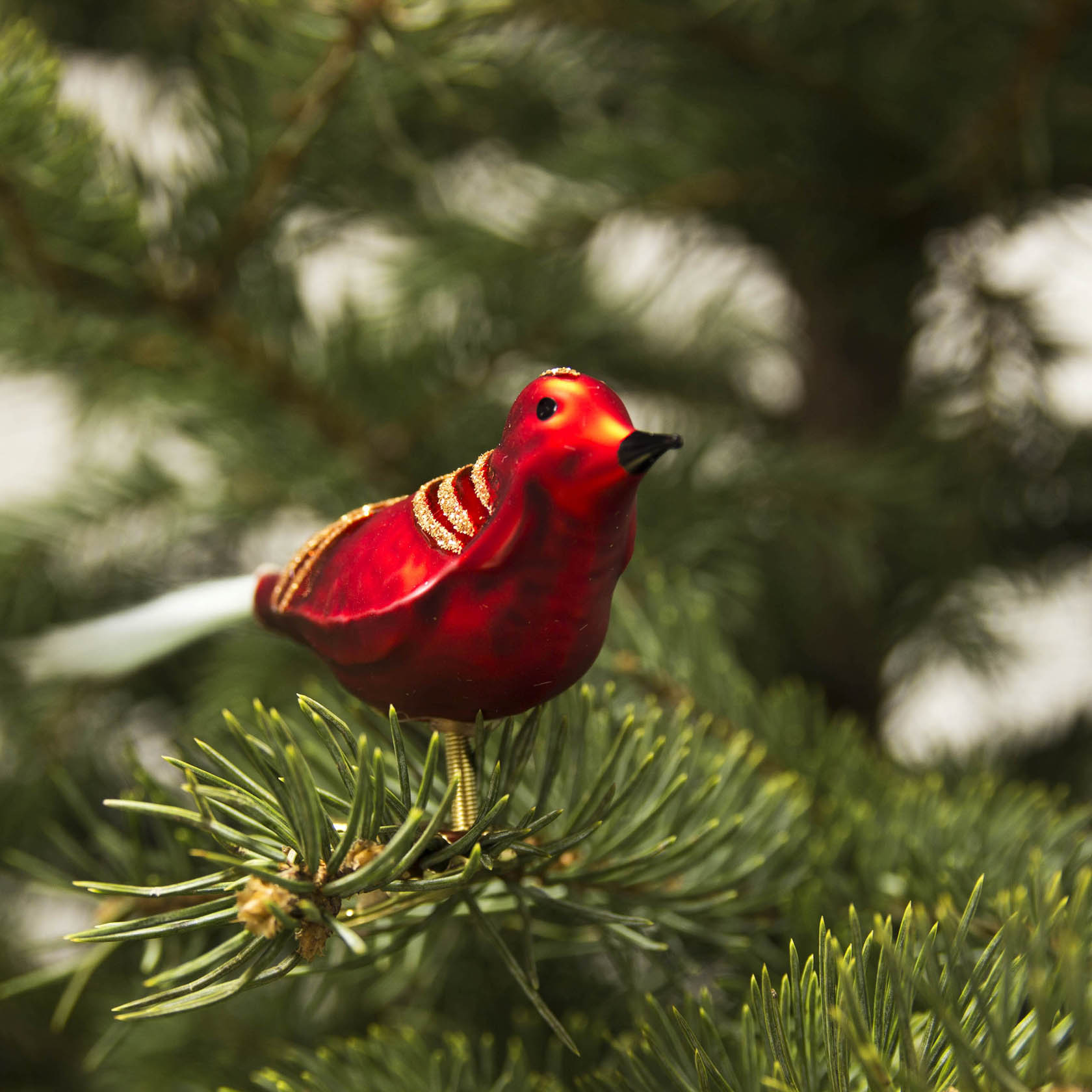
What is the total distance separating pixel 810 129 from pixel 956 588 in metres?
0.23

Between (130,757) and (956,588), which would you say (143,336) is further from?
(956,588)

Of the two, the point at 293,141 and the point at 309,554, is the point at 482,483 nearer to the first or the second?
the point at 309,554

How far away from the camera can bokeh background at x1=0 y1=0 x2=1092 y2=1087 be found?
357mm

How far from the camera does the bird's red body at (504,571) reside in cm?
18

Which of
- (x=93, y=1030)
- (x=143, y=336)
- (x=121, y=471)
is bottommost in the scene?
(x=93, y=1030)

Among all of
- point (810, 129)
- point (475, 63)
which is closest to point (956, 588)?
point (810, 129)

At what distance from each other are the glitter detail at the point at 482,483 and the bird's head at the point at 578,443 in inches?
0.5

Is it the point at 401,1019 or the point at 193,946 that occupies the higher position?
the point at 193,946

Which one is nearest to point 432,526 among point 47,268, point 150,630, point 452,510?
point 452,510

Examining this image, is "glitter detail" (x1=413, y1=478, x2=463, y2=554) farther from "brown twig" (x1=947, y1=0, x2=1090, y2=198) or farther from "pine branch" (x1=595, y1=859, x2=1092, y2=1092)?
"brown twig" (x1=947, y1=0, x2=1090, y2=198)

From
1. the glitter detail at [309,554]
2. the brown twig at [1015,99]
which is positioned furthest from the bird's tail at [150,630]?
the brown twig at [1015,99]

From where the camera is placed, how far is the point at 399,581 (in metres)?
0.19

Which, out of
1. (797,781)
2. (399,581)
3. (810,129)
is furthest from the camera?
(810,129)

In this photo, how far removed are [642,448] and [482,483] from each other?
4 centimetres
